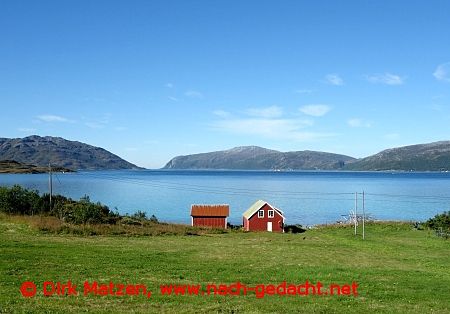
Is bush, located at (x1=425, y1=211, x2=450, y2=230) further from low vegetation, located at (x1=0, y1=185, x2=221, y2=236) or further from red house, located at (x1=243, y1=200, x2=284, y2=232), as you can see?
low vegetation, located at (x1=0, y1=185, x2=221, y2=236)

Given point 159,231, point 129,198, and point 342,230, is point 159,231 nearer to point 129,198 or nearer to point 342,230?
point 342,230

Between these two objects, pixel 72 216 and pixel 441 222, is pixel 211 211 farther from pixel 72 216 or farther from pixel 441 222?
pixel 441 222

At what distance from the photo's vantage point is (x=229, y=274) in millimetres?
27078

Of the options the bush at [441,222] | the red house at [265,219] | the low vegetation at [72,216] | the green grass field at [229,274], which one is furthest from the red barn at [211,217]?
the green grass field at [229,274]

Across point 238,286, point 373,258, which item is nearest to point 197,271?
point 238,286

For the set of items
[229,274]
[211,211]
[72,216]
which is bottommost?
[211,211]

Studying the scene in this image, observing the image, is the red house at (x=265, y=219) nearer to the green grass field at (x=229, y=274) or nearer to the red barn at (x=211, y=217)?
the red barn at (x=211, y=217)

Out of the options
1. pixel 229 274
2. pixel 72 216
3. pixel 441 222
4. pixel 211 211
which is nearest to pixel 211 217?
pixel 211 211

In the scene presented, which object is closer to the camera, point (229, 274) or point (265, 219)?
point (229, 274)

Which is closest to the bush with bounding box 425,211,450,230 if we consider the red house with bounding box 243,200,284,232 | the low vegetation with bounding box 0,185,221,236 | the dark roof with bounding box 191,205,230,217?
the red house with bounding box 243,200,284,232

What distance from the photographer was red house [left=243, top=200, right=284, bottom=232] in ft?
259

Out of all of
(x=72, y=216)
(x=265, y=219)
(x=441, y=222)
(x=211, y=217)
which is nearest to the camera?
(x=72, y=216)

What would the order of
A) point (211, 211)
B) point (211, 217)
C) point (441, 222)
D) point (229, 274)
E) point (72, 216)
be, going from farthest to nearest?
point (211, 211) → point (211, 217) → point (441, 222) → point (72, 216) → point (229, 274)

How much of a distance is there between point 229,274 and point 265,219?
52.6m
